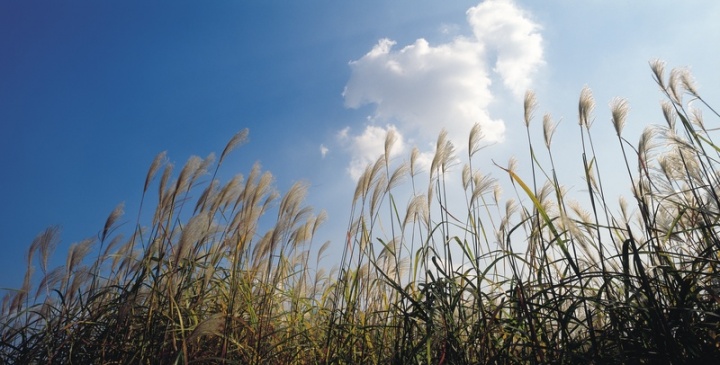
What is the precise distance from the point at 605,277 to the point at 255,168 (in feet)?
7.25

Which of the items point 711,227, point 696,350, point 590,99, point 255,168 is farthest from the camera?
point 255,168

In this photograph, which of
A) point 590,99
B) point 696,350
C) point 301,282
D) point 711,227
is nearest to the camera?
point 696,350

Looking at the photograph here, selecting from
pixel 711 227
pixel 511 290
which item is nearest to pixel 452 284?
pixel 511 290

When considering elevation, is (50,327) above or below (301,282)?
below

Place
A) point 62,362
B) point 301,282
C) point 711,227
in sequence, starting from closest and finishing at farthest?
point 711,227, point 62,362, point 301,282

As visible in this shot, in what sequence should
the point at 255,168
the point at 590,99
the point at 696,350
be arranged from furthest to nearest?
the point at 255,168 → the point at 590,99 → the point at 696,350

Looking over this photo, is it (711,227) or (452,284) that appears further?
(452,284)

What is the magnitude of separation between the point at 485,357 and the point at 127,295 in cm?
192

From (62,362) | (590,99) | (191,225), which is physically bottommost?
(62,362)

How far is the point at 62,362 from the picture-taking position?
9.02 feet

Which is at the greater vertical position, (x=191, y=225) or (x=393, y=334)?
(x=191, y=225)

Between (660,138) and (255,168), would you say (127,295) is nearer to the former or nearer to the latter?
(255,168)

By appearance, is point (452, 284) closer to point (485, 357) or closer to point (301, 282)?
point (485, 357)

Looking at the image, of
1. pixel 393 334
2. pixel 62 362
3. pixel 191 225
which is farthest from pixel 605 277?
pixel 62 362
